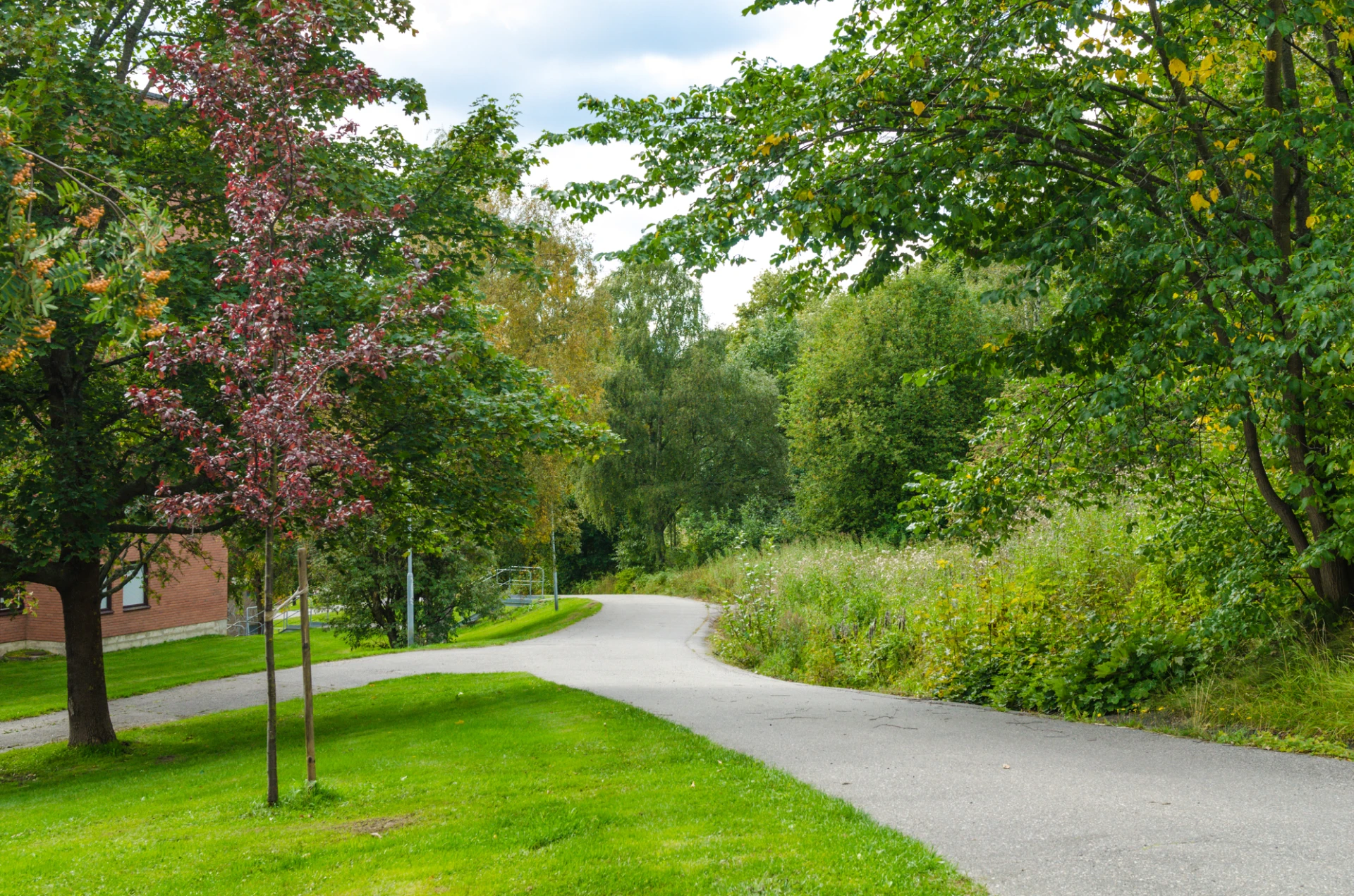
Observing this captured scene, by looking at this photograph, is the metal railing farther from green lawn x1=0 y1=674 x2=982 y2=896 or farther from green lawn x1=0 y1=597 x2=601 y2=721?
green lawn x1=0 y1=674 x2=982 y2=896

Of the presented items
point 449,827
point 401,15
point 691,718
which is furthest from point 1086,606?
point 401,15

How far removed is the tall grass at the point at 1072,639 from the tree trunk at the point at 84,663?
9.22m

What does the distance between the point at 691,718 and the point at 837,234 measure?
5.22 meters

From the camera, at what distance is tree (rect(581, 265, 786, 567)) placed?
122ft

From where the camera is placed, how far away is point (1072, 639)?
392 inches

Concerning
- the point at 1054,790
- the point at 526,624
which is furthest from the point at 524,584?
the point at 1054,790

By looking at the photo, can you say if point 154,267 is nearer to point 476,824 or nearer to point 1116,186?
point 476,824

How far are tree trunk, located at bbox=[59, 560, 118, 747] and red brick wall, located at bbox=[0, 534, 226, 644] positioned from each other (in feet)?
37.4

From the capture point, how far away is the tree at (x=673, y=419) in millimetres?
37250

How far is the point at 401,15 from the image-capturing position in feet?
40.0

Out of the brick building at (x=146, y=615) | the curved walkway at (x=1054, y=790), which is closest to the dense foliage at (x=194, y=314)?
the curved walkway at (x=1054, y=790)

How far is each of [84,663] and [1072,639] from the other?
11.9 metres

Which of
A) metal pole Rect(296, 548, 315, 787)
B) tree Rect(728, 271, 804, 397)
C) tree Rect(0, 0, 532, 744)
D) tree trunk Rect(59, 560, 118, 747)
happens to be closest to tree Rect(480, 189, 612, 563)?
tree Rect(0, 0, 532, 744)

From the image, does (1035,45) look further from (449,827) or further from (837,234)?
(449,827)
